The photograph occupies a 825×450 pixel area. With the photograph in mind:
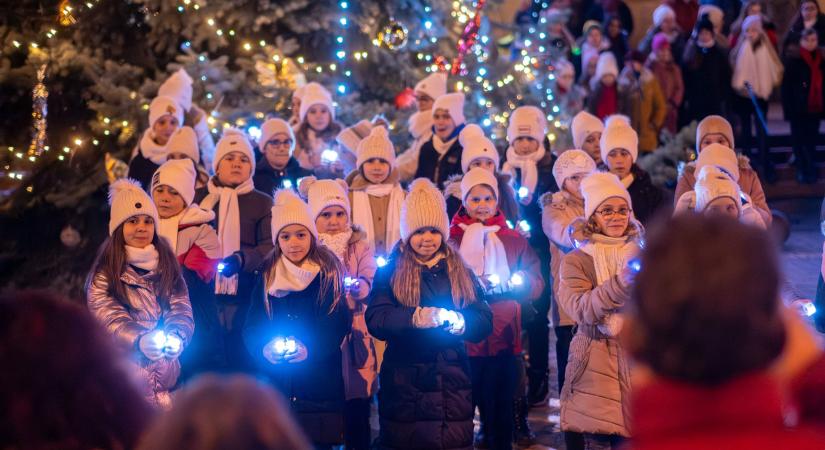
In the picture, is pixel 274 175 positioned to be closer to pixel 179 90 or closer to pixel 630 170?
pixel 179 90

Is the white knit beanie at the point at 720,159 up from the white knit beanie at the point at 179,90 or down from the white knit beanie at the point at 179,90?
down

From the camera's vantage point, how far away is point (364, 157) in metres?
8.70

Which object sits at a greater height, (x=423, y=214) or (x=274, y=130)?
(x=274, y=130)

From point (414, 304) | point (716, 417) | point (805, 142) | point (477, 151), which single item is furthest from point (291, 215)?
point (805, 142)

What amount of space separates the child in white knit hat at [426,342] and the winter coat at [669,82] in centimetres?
924

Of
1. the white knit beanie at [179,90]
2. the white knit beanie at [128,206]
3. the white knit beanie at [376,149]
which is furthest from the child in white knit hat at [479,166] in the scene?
the white knit beanie at [179,90]

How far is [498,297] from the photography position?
733 centimetres

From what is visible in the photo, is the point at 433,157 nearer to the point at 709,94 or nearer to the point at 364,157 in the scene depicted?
the point at 364,157

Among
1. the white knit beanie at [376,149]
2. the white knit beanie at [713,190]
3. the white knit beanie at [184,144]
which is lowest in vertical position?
the white knit beanie at [713,190]

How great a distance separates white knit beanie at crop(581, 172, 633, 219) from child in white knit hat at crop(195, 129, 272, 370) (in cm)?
245

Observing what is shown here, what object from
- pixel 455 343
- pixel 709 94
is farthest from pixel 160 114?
pixel 709 94

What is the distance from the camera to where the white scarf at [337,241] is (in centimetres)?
753

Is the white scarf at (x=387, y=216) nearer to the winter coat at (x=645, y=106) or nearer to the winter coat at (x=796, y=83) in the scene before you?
the winter coat at (x=645, y=106)

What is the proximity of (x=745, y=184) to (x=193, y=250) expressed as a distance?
434 centimetres
